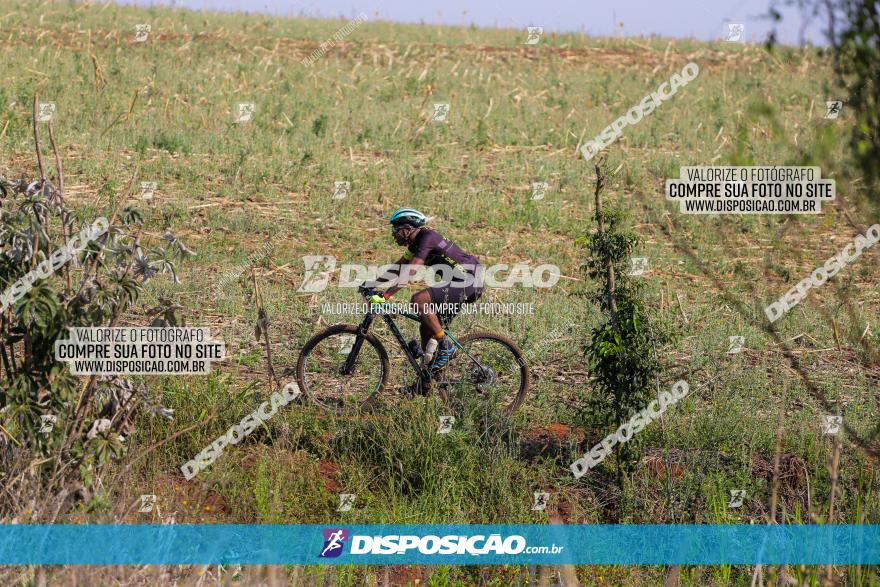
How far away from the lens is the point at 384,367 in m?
9.64

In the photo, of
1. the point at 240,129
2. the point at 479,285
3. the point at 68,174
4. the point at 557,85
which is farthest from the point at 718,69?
the point at 479,285

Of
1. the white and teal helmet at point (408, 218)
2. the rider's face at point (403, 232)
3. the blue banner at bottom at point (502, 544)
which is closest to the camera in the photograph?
the blue banner at bottom at point (502, 544)

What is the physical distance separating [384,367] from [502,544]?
2.27 m

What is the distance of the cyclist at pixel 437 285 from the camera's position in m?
9.33

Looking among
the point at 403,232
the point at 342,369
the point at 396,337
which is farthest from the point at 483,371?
the point at 403,232

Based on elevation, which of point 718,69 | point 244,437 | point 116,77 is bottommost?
point 244,437

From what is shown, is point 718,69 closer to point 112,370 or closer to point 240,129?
point 240,129

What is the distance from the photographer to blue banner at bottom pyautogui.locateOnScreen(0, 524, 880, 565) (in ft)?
23.7

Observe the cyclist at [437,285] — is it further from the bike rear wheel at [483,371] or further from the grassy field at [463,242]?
the grassy field at [463,242]

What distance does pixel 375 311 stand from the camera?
9312mm

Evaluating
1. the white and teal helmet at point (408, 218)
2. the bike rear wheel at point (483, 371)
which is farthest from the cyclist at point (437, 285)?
the bike rear wheel at point (483, 371)

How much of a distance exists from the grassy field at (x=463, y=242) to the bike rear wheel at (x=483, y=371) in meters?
0.29

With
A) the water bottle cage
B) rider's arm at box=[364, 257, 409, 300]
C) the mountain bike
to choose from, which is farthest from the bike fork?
the water bottle cage

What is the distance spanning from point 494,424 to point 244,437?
7.43 ft
